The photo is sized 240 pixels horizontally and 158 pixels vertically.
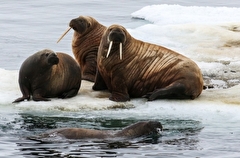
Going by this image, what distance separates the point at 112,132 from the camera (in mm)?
10344

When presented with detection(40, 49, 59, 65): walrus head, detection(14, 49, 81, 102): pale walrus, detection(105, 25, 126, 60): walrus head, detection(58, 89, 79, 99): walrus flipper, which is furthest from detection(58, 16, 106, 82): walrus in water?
detection(40, 49, 59, 65): walrus head

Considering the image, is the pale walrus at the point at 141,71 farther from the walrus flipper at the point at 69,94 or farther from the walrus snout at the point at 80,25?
the walrus snout at the point at 80,25

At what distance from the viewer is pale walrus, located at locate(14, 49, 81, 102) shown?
488 inches

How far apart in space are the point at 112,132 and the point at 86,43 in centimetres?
428

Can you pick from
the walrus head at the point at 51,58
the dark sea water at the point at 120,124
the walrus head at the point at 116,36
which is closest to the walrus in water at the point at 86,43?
the dark sea water at the point at 120,124

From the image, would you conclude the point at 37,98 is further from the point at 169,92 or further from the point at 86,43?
the point at 86,43

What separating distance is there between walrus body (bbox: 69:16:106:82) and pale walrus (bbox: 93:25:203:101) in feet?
3.96

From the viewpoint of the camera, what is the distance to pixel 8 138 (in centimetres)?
1008

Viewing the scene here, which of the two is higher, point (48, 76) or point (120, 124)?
point (48, 76)

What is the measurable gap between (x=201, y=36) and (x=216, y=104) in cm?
682

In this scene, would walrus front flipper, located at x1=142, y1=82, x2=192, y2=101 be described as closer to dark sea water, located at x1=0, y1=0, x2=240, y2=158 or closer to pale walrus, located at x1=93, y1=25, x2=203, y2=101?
pale walrus, located at x1=93, y1=25, x2=203, y2=101

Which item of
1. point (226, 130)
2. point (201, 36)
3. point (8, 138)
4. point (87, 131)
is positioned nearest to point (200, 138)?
point (226, 130)

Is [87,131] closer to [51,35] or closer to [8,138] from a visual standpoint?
[8,138]

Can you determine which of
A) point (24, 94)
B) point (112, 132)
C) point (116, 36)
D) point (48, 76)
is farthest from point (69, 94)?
point (112, 132)
